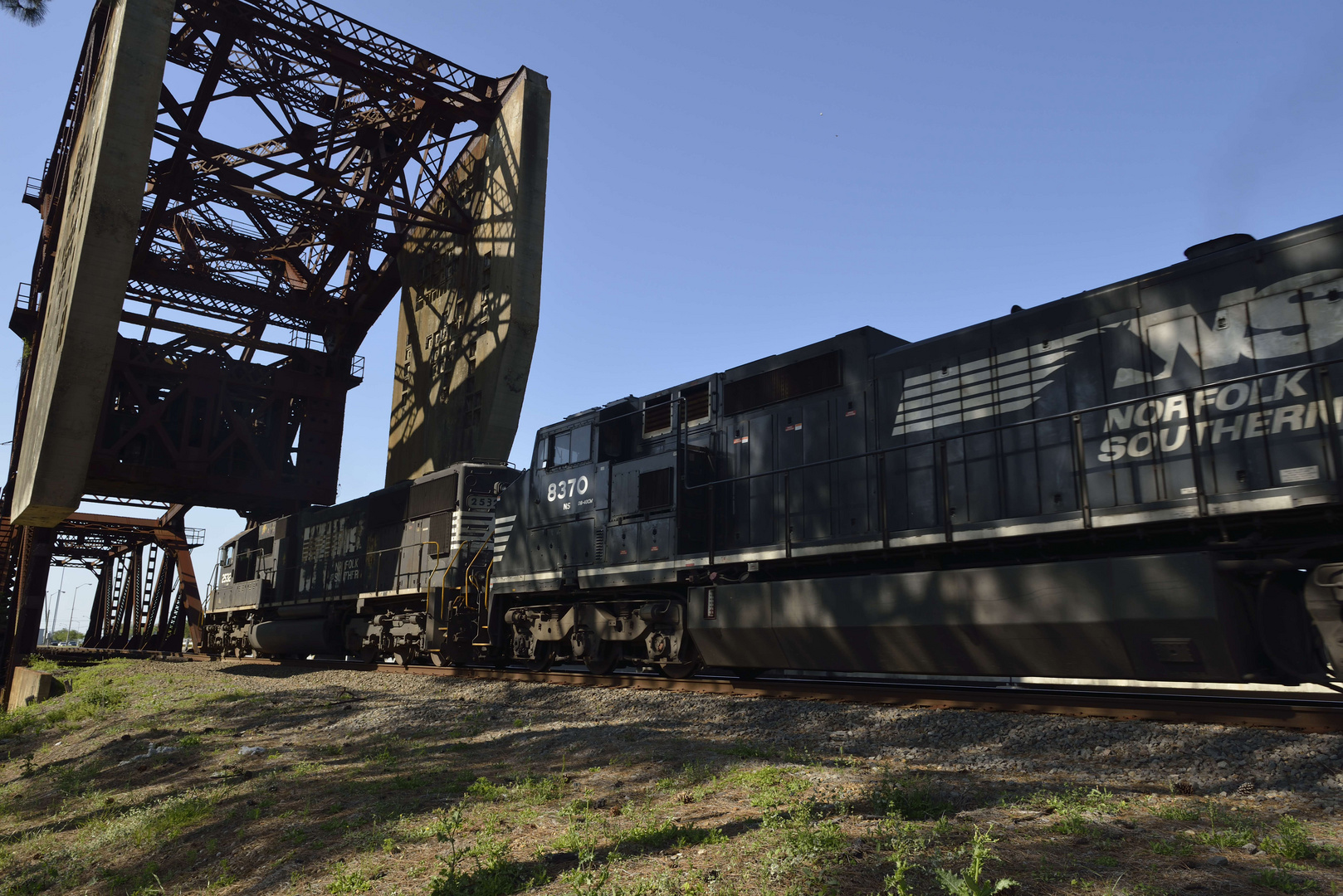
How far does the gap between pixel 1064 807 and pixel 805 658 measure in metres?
4.48

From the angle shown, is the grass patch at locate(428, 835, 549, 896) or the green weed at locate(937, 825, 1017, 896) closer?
the green weed at locate(937, 825, 1017, 896)

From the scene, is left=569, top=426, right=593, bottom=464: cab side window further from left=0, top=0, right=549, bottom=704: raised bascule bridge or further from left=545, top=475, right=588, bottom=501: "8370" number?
left=0, top=0, right=549, bottom=704: raised bascule bridge

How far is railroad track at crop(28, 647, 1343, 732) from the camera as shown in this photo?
6051 mm

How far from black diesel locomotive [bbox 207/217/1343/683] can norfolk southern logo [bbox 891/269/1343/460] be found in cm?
2

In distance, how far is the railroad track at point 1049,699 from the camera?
19.9 ft

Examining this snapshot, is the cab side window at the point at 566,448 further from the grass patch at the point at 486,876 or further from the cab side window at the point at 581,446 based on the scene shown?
the grass patch at the point at 486,876

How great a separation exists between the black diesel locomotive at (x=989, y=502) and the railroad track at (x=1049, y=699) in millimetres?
287

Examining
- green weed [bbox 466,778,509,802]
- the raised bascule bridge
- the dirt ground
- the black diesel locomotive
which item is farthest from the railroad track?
the raised bascule bridge

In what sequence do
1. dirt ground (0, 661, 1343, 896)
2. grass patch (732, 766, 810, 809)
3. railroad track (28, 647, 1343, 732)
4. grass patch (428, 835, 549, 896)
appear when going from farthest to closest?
railroad track (28, 647, 1343, 732) < grass patch (732, 766, 810, 809) < grass patch (428, 835, 549, 896) < dirt ground (0, 661, 1343, 896)

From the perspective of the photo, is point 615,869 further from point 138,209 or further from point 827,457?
point 138,209

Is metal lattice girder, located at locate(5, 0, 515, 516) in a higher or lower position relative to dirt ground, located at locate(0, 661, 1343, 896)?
higher

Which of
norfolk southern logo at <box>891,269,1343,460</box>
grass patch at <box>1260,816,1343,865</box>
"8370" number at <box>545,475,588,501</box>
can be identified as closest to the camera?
grass patch at <box>1260,816,1343,865</box>

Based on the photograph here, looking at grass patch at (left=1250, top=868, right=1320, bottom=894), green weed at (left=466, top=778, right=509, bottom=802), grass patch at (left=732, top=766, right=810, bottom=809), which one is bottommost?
green weed at (left=466, top=778, right=509, bottom=802)

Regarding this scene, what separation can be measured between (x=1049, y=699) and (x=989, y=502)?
1889 millimetres
